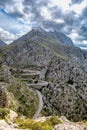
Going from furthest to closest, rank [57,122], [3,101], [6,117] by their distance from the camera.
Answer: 1. [3,101]
2. [6,117]
3. [57,122]

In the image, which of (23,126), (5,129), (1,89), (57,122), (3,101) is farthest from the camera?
(1,89)

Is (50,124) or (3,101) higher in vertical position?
(50,124)

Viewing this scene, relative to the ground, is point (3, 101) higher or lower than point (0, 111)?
lower

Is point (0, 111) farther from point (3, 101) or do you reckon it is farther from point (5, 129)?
Answer: point (3, 101)

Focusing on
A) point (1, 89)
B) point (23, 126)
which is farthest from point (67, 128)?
point (1, 89)

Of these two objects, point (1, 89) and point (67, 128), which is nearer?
point (67, 128)

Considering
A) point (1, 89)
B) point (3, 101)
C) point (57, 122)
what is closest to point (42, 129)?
point (57, 122)

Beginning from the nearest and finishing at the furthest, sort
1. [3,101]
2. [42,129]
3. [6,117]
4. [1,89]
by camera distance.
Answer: [42,129], [6,117], [3,101], [1,89]

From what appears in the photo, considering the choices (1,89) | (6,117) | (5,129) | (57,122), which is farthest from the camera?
(1,89)

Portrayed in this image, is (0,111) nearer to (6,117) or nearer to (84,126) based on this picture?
(6,117)
